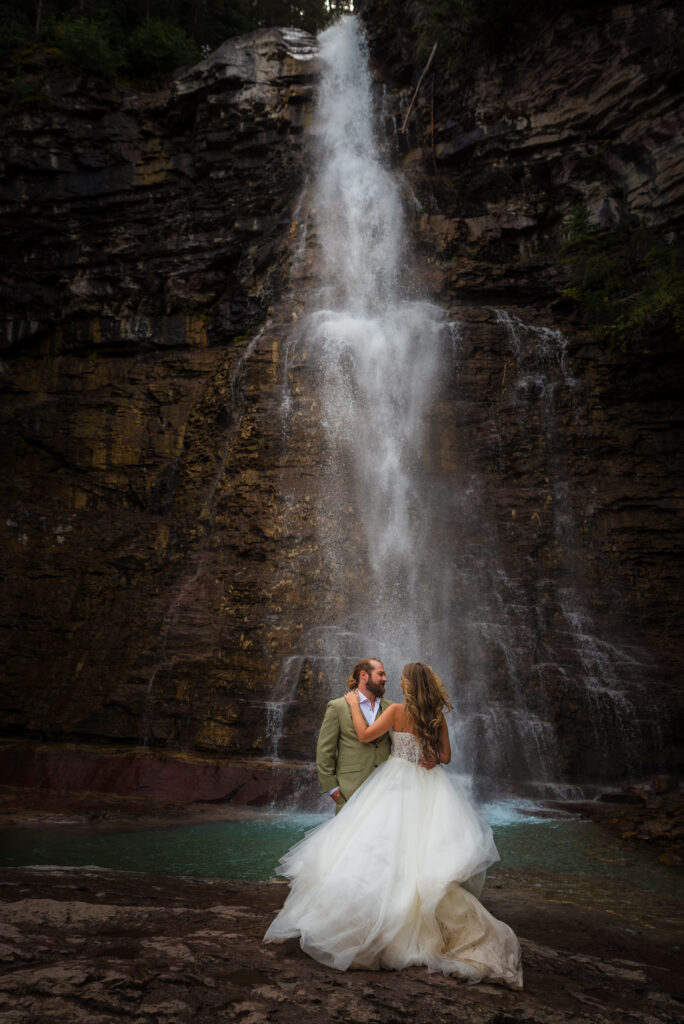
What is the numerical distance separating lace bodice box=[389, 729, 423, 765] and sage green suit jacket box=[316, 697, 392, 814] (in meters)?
0.24

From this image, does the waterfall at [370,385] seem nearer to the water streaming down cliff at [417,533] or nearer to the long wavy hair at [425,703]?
the water streaming down cliff at [417,533]

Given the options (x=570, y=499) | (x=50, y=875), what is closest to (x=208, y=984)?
(x=50, y=875)

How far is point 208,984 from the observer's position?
3289 millimetres

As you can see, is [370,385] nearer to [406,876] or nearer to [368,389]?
[368,389]

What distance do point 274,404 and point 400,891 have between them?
12.1 meters

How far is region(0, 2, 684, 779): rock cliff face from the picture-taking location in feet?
39.2

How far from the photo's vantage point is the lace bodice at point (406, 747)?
4.14m

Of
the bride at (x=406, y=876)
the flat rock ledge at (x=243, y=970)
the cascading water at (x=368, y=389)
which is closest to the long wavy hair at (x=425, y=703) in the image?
the bride at (x=406, y=876)

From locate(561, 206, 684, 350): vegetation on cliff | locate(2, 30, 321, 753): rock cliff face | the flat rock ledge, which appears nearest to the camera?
the flat rock ledge

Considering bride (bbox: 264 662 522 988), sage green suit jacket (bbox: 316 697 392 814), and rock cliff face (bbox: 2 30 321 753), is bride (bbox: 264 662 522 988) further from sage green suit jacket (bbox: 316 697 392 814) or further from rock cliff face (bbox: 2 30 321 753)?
rock cliff face (bbox: 2 30 321 753)

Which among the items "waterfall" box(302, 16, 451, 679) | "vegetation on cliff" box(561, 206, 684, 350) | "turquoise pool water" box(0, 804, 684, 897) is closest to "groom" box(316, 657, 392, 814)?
"turquoise pool water" box(0, 804, 684, 897)

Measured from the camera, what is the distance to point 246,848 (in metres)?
7.50

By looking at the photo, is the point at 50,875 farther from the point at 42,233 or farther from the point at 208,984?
the point at 42,233

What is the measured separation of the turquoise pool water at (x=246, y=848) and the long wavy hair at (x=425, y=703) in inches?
123
